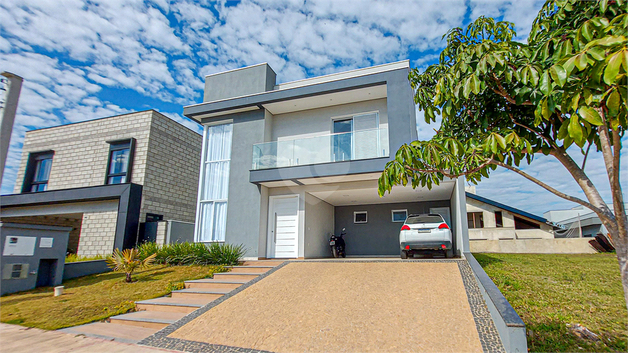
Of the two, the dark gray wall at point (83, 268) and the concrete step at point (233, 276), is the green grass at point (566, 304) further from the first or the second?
the dark gray wall at point (83, 268)

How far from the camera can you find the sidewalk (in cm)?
535

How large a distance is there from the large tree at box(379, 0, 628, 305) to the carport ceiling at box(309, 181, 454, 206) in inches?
302

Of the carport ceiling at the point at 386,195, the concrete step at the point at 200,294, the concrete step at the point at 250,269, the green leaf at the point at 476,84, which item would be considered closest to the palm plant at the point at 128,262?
the concrete step at the point at 200,294

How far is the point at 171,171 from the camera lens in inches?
653

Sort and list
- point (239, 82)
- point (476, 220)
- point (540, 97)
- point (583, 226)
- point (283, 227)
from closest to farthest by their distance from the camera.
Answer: point (540, 97) < point (283, 227) < point (239, 82) < point (476, 220) < point (583, 226)

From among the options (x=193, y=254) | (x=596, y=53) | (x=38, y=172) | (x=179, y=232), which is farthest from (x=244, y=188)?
(x=38, y=172)

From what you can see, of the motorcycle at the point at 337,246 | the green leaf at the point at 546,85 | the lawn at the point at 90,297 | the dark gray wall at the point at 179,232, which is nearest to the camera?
the green leaf at the point at 546,85

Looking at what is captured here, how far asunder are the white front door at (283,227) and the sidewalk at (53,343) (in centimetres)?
726

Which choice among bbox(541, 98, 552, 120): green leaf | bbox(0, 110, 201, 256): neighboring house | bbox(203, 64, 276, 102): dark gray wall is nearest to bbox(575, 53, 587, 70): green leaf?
bbox(541, 98, 552, 120): green leaf

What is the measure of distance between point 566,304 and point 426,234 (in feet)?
14.0

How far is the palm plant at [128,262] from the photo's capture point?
30.9 ft

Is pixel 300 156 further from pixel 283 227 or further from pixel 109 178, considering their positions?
pixel 109 178

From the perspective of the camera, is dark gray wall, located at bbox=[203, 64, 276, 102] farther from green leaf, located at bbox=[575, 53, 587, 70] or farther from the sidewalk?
green leaf, located at bbox=[575, 53, 587, 70]

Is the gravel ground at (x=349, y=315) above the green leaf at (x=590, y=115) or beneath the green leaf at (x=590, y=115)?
beneath
